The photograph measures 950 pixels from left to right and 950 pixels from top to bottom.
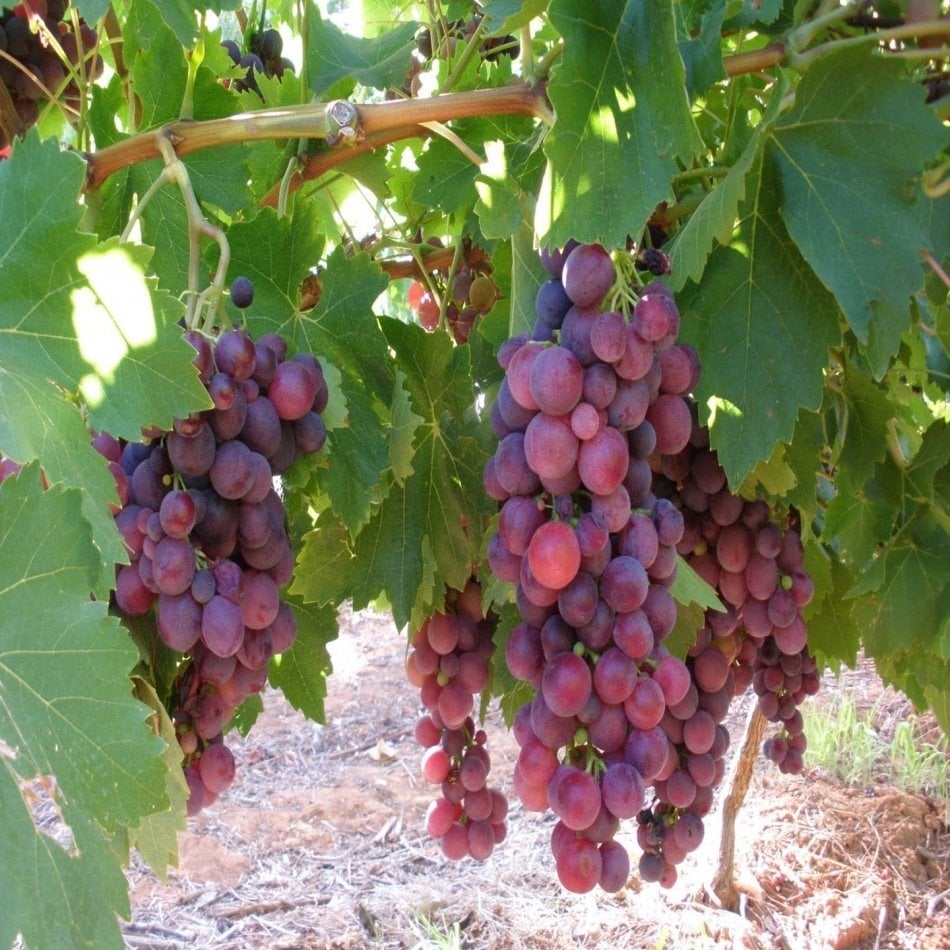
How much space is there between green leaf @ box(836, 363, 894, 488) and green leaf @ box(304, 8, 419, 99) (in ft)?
3.10

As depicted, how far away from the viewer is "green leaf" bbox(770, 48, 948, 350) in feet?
3.49

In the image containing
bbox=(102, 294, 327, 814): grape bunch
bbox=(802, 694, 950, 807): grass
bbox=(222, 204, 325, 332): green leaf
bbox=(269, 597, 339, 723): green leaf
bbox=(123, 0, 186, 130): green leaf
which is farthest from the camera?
bbox=(802, 694, 950, 807): grass

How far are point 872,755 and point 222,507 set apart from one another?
3972mm

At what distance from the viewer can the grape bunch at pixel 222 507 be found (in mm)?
951

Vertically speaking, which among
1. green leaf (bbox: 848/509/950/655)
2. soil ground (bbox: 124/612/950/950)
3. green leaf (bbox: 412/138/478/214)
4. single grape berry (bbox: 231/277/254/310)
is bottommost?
soil ground (bbox: 124/612/950/950)

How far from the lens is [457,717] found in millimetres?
1570

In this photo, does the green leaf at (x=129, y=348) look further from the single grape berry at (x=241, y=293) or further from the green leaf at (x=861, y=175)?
the green leaf at (x=861, y=175)

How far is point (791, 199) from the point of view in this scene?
1.13 metres

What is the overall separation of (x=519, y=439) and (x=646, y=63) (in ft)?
1.34

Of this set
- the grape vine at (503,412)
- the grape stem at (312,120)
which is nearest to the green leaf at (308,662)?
the grape vine at (503,412)

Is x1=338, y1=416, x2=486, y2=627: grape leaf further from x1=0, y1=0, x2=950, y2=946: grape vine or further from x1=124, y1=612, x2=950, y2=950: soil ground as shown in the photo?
x1=124, y1=612, x2=950, y2=950: soil ground

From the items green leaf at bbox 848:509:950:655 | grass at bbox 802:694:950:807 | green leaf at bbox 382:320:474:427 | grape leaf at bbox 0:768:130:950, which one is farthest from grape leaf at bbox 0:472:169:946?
grass at bbox 802:694:950:807

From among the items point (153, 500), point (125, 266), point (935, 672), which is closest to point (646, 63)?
point (125, 266)

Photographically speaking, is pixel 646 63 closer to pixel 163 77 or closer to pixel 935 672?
pixel 163 77
